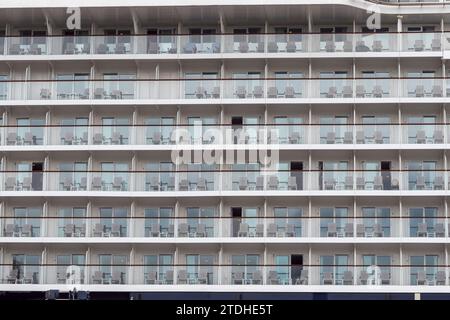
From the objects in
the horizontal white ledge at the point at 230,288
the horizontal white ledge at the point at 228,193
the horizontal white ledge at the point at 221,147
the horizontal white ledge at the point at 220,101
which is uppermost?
the horizontal white ledge at the point at 220,101

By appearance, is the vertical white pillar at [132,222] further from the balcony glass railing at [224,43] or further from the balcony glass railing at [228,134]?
the balcony glass railing at [224,43]

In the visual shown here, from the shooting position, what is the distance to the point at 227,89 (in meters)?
51.1

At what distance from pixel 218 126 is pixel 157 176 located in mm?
3635

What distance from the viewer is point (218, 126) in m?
50.7

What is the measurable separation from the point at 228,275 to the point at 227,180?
173 inches

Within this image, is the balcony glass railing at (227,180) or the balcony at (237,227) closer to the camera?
the balcony at (237,227)

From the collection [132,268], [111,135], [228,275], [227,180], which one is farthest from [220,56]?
[132,268]

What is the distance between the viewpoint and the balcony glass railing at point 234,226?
161 ft

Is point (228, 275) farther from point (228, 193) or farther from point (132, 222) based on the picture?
point (132, 222)

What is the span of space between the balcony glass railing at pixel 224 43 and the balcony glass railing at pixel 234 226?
25.3 feet

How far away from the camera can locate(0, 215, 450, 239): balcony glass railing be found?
4894 cm

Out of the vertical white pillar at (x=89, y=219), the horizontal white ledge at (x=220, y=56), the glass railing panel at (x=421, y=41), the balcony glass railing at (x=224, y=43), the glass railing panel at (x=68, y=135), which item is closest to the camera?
the vertical white pillar at (x=89, y=219)

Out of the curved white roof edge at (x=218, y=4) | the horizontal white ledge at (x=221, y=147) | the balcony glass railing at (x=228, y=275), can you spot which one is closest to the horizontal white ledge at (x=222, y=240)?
the balcony glass railing at (x=228, y=275)
